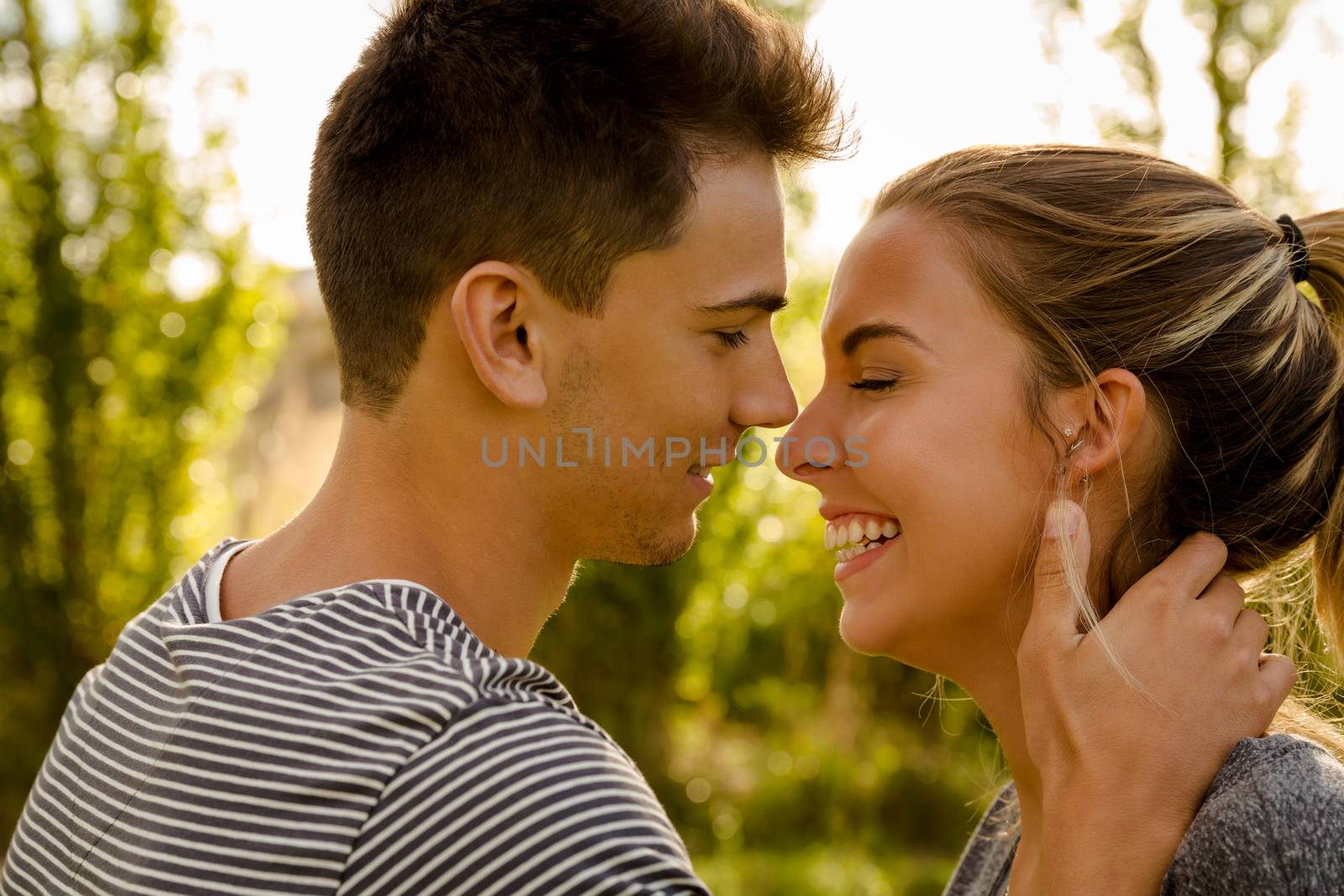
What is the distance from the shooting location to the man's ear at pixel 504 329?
1.96 meters

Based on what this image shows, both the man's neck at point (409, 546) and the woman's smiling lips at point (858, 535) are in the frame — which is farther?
the woman's smiling lips at point (858, 535)

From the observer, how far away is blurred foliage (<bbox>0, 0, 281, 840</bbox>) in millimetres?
7078

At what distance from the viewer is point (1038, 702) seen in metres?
2.05

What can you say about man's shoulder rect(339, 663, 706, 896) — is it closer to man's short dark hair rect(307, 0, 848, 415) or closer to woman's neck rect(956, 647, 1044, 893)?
man's short dark hair rect(307, 0, 848, 415)

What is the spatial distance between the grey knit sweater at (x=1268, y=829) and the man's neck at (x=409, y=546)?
1030 mm

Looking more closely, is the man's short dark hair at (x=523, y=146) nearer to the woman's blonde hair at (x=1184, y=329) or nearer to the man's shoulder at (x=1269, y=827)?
the woman's blonde hair at (x=1184, y=329)

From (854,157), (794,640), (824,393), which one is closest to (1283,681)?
(824,393)

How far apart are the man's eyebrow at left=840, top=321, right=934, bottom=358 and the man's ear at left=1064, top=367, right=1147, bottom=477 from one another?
291mm

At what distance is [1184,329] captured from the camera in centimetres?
213

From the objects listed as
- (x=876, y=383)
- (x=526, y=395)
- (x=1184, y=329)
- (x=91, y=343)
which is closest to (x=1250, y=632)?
(x=1184, y=329)

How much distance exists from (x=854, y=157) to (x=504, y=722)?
4.94 ft

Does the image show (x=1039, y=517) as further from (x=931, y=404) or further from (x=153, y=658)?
(x=153, y=658)

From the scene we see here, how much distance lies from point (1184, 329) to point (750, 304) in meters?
0.77

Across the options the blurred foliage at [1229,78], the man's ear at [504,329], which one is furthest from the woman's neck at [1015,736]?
the blurred foliage at [1229,78]
